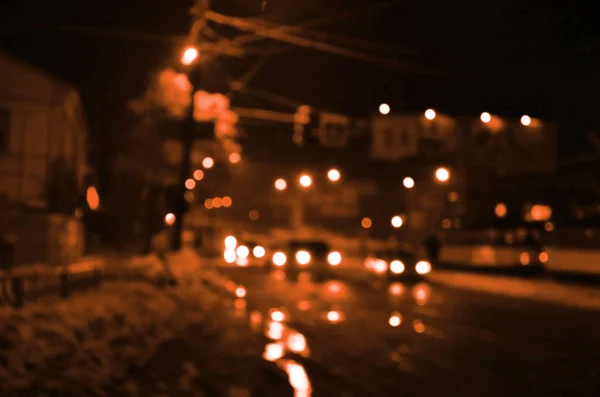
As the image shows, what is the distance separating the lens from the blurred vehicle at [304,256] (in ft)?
141

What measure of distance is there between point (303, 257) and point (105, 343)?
108 feet

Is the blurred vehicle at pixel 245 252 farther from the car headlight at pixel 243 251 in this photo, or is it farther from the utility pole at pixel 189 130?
the utility pole at pixel 189 130

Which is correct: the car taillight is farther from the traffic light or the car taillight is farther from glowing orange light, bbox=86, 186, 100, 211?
the traffic light

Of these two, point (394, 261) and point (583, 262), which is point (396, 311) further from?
point (583, 262)

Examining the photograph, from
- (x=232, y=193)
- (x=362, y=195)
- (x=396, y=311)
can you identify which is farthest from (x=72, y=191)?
(x=232, y=193)

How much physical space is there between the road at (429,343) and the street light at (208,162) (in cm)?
2579

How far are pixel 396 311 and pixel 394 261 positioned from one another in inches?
466

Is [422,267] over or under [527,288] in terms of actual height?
over

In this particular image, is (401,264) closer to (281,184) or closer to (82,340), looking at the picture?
(82,340)

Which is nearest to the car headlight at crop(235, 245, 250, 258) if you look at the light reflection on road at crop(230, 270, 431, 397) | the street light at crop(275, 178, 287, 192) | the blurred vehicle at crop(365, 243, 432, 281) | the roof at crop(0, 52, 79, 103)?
the blurred vehicle at crop(365, 243, 432, 281)

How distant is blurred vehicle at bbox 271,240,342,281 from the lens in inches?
1692

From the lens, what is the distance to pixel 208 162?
168ft

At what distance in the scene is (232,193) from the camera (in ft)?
318

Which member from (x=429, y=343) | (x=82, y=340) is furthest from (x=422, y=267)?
(x=82, y=340)
